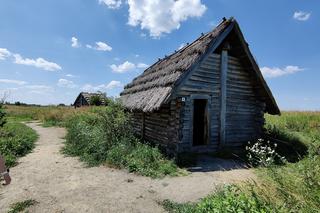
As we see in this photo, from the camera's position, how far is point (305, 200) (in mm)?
3719

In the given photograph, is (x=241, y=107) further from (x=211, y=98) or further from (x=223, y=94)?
(x=211, y=98)

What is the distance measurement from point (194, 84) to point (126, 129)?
3875 mm

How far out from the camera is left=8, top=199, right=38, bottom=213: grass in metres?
6.14

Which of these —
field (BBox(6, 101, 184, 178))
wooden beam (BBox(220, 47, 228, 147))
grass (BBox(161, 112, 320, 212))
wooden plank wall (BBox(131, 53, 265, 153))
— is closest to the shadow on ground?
field (BBox(6, 101, 184, 178))

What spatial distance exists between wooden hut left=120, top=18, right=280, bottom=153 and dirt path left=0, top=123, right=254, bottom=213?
269 centimetres

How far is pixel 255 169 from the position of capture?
20.2 feet

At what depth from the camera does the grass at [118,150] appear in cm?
938

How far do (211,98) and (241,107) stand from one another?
180 centimetres

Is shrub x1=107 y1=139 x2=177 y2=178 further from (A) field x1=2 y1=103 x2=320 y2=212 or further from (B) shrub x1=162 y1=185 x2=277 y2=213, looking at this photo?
(B) shrub x1=162 y1=185 x2=277 y2=213

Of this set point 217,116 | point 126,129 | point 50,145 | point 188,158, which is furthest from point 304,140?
Answer: point 50,145

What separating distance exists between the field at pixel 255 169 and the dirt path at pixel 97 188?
544 millimetres

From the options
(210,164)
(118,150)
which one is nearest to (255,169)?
(210,164)

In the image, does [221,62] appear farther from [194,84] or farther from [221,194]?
[221,194]

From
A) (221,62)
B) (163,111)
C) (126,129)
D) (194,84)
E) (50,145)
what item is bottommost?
(50,145)
